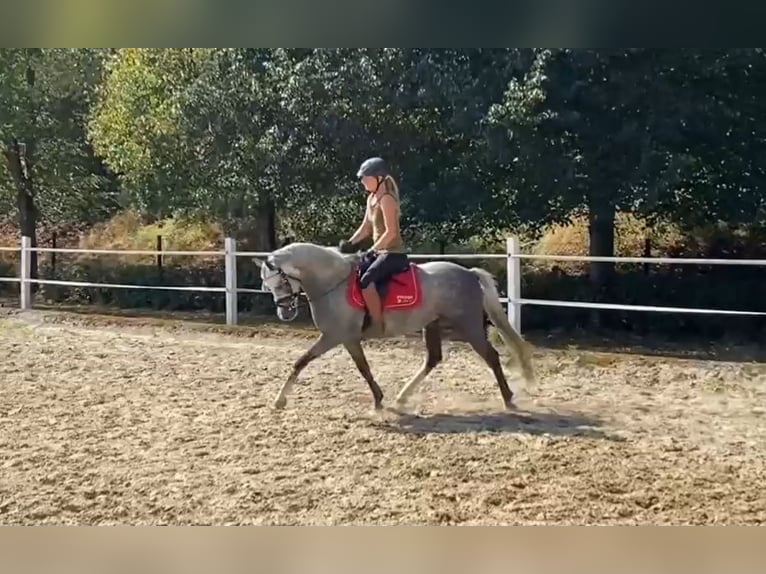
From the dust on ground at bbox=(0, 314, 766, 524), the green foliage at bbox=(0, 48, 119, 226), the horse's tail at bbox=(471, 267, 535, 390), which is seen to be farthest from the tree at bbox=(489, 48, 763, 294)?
the green foliage at bbox=(0, 48, 119, 226)

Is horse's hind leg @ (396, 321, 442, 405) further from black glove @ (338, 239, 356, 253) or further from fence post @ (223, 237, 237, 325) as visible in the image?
fence post @ (223, 237, 237, 325)

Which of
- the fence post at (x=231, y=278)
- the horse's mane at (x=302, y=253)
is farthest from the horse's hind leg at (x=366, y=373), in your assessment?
the fence post at (x=231, y=278)

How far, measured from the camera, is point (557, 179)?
16.0 feet

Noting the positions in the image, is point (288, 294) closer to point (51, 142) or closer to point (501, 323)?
point (501, 323)

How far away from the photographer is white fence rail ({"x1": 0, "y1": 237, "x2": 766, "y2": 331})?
4918 millimetres

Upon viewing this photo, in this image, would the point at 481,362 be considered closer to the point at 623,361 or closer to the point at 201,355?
the point at 623,361

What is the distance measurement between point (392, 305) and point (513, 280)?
5.29 ft

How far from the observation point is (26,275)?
243 inches

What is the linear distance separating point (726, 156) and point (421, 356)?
6.60ft

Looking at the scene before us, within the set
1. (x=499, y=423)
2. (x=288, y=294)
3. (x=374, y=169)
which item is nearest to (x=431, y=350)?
(x=499, y=423)

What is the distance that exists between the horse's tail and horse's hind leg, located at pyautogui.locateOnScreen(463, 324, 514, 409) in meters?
0.08

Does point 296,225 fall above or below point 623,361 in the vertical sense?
above

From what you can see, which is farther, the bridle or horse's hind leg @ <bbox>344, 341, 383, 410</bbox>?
horse's hind leg @ <bbox>344, 341, 383, 410</bbox>
